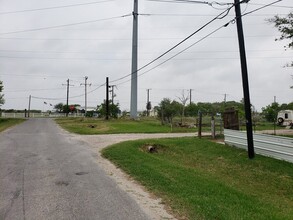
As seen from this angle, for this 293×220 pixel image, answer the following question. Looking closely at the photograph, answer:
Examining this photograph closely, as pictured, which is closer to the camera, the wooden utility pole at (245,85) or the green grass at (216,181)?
the green grass at (216,181)

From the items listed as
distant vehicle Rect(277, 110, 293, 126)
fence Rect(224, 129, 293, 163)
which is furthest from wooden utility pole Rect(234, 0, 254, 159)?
distant vehicle Rect(277, 110, 293, 126)

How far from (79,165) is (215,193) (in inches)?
207

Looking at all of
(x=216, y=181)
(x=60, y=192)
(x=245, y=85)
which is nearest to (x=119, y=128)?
(x=245, y=85)

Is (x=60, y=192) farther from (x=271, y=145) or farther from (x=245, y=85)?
(x=271, y=145)

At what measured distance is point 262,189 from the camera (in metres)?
8.27

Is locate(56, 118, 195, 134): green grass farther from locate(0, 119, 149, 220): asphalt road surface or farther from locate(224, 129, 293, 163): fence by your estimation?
locate(0, 119, 149, 220): asphalt road surface

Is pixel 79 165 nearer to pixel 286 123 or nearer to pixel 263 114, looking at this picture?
pixel 286 123

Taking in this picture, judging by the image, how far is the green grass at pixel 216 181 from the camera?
575 cm

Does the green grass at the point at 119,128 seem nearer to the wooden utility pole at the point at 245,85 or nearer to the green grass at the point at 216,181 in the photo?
the green grass at the point at 216,181

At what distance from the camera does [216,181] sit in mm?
8203

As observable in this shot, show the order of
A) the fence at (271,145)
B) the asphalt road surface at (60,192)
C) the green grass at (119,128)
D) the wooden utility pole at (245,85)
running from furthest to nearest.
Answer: the green grass at (119,128), the wooden utility pole at (245,85), the fence at (271,145), the asphalt road surface at (60,192)

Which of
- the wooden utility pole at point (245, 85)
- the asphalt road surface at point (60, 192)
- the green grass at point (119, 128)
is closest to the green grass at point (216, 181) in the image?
the wooden utility pole at point (245, 85)

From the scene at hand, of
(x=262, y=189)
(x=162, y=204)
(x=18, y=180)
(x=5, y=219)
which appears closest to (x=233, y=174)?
(x=262, y=189)

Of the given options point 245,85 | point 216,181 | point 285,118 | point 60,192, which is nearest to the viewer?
Answer: point 60,192
